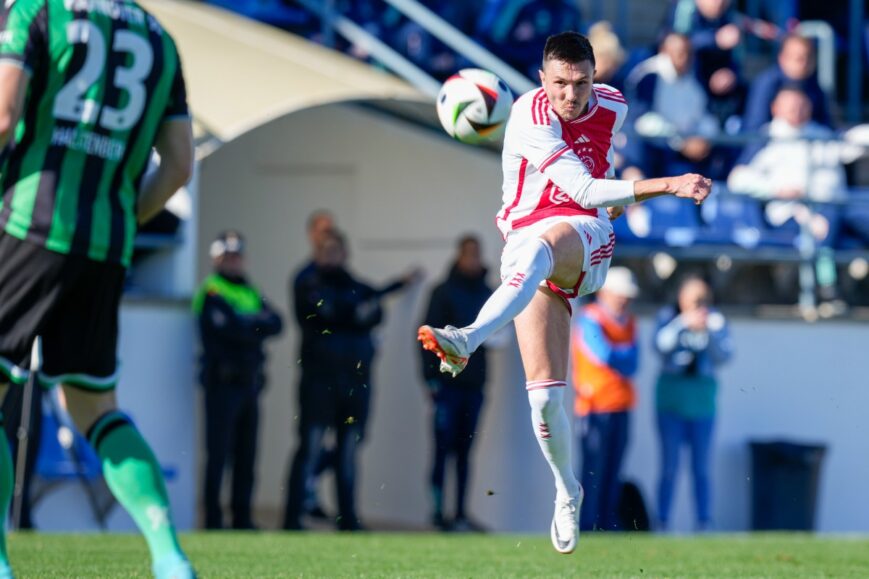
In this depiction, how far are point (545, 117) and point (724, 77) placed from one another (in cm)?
819

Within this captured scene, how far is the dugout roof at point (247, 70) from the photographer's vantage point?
533 inches

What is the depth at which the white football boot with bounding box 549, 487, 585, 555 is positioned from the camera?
7.30m

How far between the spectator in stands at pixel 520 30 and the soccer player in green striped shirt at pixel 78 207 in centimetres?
884

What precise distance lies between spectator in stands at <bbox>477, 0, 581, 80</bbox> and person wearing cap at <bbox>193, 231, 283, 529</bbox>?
3.28 metres

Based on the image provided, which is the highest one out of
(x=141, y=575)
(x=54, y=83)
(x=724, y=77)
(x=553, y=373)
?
(x=724, y=77)

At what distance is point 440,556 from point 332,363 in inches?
159

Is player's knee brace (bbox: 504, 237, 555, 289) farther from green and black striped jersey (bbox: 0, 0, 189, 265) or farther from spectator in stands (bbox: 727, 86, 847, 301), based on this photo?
spectator in stands (bbox: 727, 86, 847, 301)

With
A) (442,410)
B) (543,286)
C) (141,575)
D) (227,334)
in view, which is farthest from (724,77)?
(141,575)

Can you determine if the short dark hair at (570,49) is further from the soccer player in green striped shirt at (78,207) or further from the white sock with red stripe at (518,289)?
the soccer player in green striped shirt at (78,207)

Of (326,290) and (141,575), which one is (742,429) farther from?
(141,575)

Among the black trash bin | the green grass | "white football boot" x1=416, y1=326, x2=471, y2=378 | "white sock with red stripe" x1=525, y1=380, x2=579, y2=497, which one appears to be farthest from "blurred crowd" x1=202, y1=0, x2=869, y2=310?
"white football boot" x1=416, y1=326, x2=471, y2=378

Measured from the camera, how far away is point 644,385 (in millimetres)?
14125

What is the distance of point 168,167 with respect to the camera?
6117mm

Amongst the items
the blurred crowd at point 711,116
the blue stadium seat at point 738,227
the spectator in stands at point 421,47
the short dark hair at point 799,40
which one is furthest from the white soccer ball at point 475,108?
the short dark hair at point 799,40
